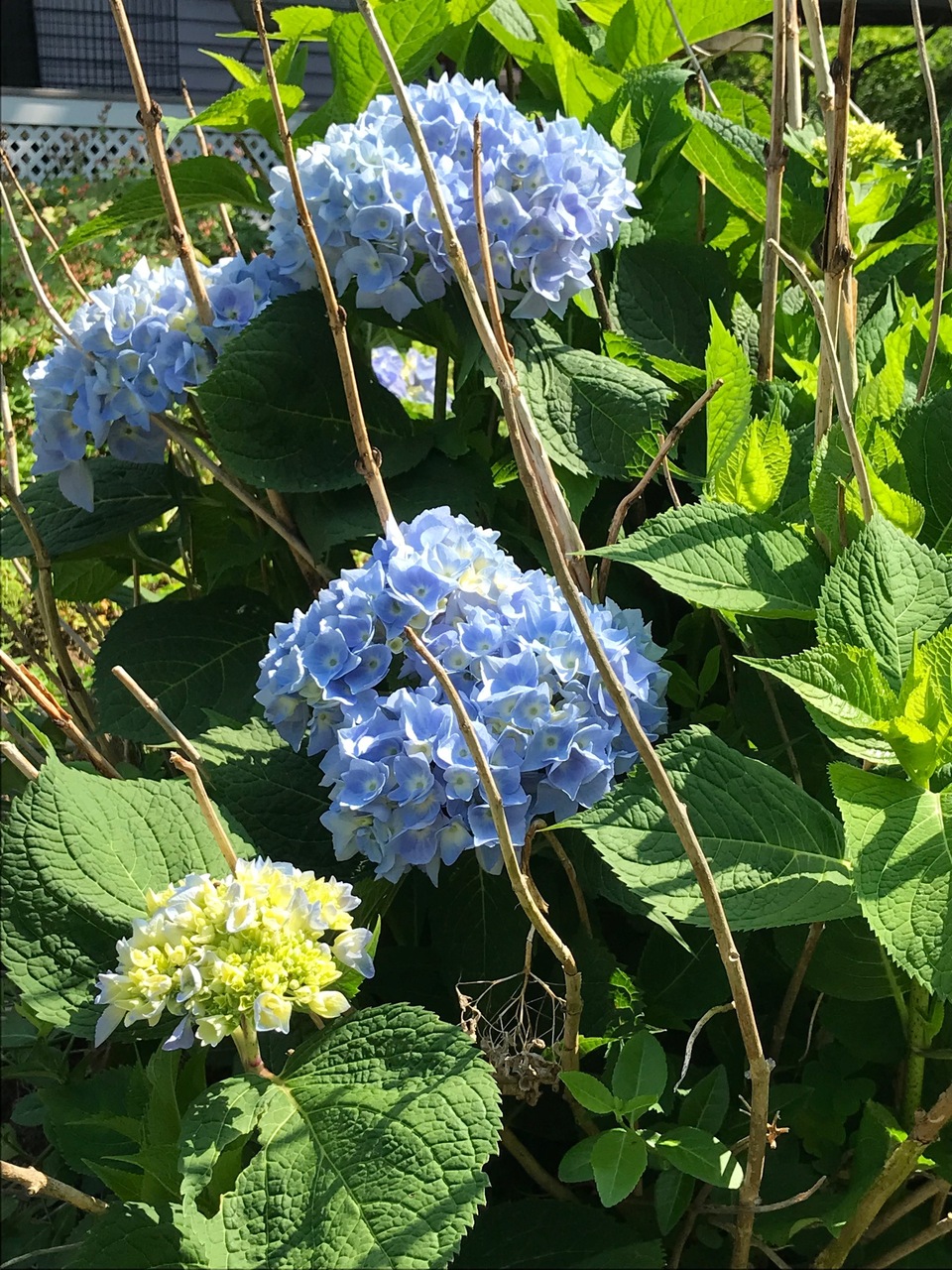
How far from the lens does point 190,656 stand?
129 centimetres

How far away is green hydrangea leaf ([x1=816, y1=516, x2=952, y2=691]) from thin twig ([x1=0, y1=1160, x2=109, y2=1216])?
61cm

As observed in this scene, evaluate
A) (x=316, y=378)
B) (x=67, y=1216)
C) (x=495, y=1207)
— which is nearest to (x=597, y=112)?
(x=316, y=378)

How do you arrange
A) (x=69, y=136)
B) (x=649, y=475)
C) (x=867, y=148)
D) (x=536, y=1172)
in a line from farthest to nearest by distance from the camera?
1. (x=69, y=136)
2. (x=867, y=148)
3. (x=536, y=1172)
4. (x=649, y=475)

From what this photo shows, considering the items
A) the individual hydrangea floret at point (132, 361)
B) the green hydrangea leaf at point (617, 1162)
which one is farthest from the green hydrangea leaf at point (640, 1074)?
the individual hydrangea floret at point (132, 361)

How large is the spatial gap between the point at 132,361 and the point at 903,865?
88 cm

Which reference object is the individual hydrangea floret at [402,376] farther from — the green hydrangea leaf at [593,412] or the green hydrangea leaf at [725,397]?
the green hydrangea leaf at [725,397]

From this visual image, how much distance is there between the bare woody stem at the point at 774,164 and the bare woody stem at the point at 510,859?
0.48 meters

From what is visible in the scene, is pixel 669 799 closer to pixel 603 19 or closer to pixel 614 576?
pixel 614 576

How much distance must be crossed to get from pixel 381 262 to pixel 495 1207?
830 millimetres

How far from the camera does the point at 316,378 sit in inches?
48.6

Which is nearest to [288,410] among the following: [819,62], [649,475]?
[649,475]

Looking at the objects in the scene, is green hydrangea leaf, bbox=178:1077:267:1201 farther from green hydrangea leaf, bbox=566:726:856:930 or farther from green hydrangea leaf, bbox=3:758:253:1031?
green hydrangea leaf, bbox=566:726:856:930

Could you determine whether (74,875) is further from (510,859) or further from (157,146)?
(157,146)

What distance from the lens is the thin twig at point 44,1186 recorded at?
755 millimetres
